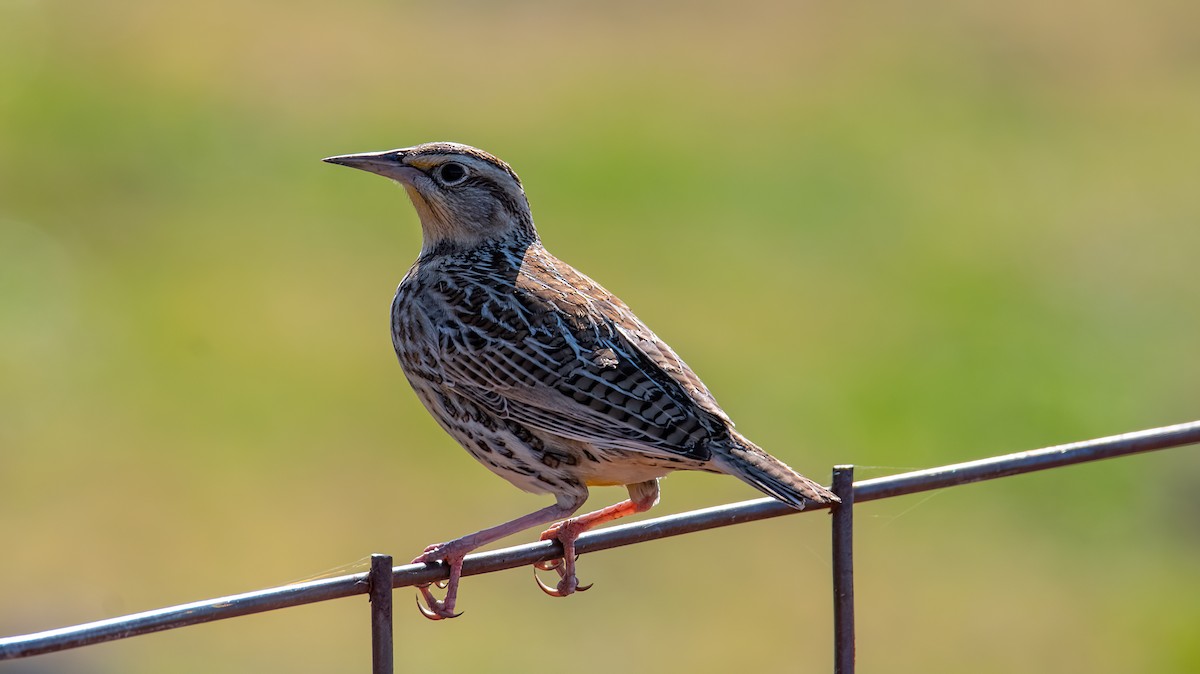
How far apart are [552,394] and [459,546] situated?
81cm

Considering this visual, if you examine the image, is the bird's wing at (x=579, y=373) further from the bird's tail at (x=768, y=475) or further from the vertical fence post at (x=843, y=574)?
the vertical fence post at (x=843, y=574)

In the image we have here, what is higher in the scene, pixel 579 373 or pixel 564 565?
pixel 579 373

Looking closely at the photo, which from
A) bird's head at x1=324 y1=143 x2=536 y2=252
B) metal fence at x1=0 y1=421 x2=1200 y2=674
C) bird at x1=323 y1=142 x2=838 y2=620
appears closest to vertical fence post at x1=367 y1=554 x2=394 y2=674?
metal fence at x1=0 y1=421 x2=1200 y2=674

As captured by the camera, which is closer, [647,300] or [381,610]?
[381,610]

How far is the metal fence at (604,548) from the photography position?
4.09m

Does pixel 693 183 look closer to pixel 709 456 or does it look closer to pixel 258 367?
pixel 258 367

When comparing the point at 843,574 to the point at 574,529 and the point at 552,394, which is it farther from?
the point at 552,394

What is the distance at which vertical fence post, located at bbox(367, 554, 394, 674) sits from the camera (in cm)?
464

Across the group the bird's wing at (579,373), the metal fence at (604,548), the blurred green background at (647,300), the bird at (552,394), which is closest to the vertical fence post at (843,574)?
the metal fence at (604,548)

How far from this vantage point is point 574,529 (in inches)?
251

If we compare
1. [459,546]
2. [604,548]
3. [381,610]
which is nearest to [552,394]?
[459,546]

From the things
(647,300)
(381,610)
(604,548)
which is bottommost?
(381,610)

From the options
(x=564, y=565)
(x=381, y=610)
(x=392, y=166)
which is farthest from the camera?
(x=392, y=166)

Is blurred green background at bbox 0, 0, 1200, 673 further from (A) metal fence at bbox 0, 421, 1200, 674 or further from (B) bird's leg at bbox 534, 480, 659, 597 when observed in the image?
(A) metal fence at bbox 0, 421, 1200, 674
